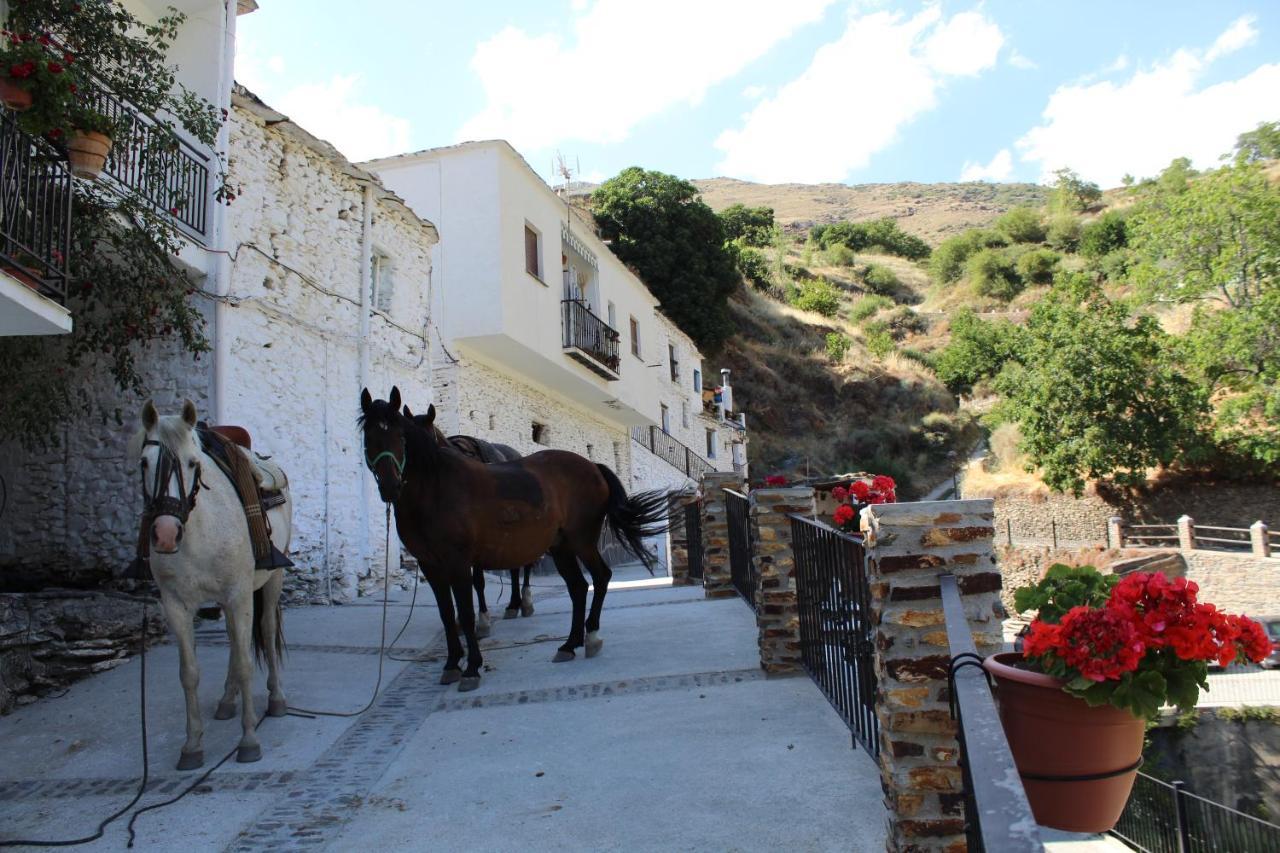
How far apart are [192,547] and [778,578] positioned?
3.40m

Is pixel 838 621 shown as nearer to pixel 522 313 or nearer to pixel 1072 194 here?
pixel 522 313

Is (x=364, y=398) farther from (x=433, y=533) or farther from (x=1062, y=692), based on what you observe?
(x=1062, y=692)

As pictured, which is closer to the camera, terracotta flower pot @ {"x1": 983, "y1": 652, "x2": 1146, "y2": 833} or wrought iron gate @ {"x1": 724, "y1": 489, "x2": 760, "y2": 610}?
terracotta flower pot @ {"x1": 983, "y1": 652, "x2": 1146, "y2": 833}

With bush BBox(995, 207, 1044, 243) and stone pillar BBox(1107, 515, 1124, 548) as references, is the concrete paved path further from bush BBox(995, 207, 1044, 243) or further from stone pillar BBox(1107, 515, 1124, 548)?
bush BBox(995, 207, 1044, 243)

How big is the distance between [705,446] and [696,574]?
20581 mm

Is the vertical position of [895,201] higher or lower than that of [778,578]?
higher

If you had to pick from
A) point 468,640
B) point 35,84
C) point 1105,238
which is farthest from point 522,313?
point 1105,238

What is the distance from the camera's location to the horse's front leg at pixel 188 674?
13.4 ft

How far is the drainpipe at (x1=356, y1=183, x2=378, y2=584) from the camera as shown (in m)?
10.8

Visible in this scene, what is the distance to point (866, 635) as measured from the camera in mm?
3537

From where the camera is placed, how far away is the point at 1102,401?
1157 inches

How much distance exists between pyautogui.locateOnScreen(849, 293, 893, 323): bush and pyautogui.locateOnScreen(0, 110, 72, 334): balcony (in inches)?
2093

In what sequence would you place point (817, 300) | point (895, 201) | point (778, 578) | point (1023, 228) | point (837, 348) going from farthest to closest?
point (895, 201)
point (1023, 228)
point (817, 300)
point (837, 348)
point (778, 578)

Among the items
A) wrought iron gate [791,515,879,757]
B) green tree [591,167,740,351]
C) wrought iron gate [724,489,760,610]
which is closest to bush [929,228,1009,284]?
green tree [591,167,740,351]
